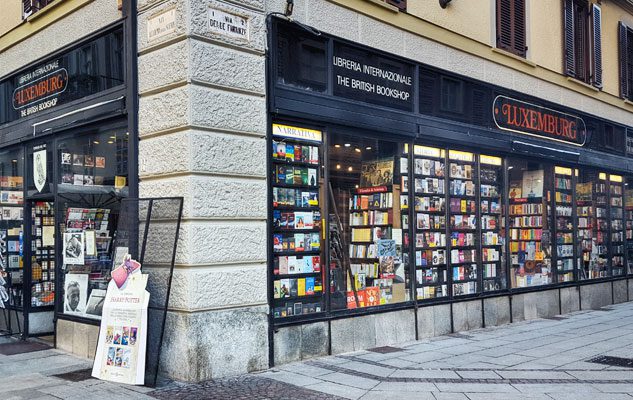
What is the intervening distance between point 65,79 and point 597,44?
12.6 metres

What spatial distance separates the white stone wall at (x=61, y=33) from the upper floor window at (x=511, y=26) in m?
7.44

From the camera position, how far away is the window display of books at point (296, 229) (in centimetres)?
847

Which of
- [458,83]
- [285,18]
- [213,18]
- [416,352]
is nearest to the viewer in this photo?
A: [213,18]

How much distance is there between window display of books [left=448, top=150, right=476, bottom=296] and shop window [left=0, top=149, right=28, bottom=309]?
23.8 ft

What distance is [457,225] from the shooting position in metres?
11.5

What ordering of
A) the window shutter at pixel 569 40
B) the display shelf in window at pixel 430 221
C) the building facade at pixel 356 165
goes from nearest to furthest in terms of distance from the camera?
the building facade at pixel 356 165
the display shelf in window at pixel 430 221
the window shutter at pixel 569 40

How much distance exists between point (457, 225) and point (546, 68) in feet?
15.2

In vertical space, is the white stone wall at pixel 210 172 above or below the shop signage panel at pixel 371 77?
below

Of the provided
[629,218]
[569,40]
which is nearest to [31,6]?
[569,40]

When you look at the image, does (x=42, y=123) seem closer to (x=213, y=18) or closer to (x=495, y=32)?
(x=213, y=18)

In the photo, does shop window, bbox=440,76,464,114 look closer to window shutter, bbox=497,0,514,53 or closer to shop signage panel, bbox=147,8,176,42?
window shutter, bbox=497,0,514,53

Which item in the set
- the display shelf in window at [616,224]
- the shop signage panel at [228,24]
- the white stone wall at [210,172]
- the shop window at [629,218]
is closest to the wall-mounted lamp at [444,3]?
the white stone wall at [210,172]

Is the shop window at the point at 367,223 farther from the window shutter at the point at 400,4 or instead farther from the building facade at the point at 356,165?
the window shutter at the point at 400,4

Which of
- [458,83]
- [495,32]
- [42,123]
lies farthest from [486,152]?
[42,123]
